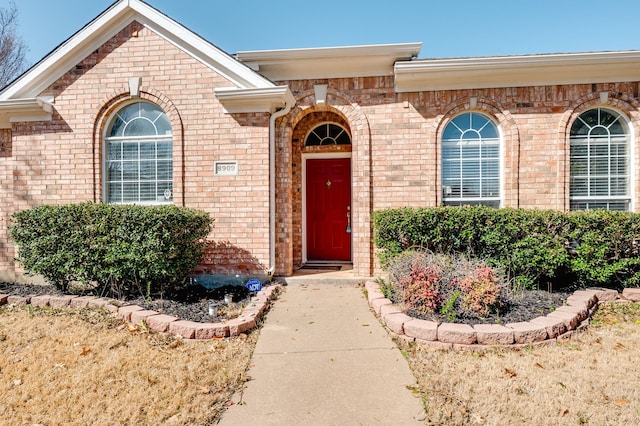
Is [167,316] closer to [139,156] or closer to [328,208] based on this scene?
[139,156]

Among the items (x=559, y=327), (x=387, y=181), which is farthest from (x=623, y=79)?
(x=559, y=327)

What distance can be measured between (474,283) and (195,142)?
5.19 metres

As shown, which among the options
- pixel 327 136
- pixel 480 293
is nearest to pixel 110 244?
pixel 327 136

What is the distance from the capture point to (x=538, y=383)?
2.95m

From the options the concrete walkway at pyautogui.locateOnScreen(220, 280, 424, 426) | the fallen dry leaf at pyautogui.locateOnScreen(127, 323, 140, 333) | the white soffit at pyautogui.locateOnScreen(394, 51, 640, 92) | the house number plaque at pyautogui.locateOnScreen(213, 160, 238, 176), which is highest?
the white soffit at pyautogui.locateOnScreen(394, 51, 640, 92)

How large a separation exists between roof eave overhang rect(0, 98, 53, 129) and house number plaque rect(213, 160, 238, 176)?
11.0ft

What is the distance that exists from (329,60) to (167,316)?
5.11 m

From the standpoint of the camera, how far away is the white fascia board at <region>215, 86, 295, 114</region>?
597cm

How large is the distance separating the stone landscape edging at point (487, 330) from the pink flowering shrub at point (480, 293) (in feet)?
1.15

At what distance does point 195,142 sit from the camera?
21.0 feet

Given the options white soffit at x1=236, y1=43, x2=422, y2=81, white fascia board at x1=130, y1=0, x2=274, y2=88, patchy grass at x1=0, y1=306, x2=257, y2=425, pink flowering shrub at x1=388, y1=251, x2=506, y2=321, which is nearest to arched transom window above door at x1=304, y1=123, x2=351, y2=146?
white soffit at x1=236, y1=43, x2=422, y2=81

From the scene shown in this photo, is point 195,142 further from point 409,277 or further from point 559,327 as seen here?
point 559,327

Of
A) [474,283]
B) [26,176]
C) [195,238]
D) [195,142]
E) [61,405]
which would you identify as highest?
[195,142]

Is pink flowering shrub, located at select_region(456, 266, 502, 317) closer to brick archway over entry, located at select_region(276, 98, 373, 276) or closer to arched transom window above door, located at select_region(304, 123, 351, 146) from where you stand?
brick archway over entry, located at select_region(276, 98, 373, 276)
